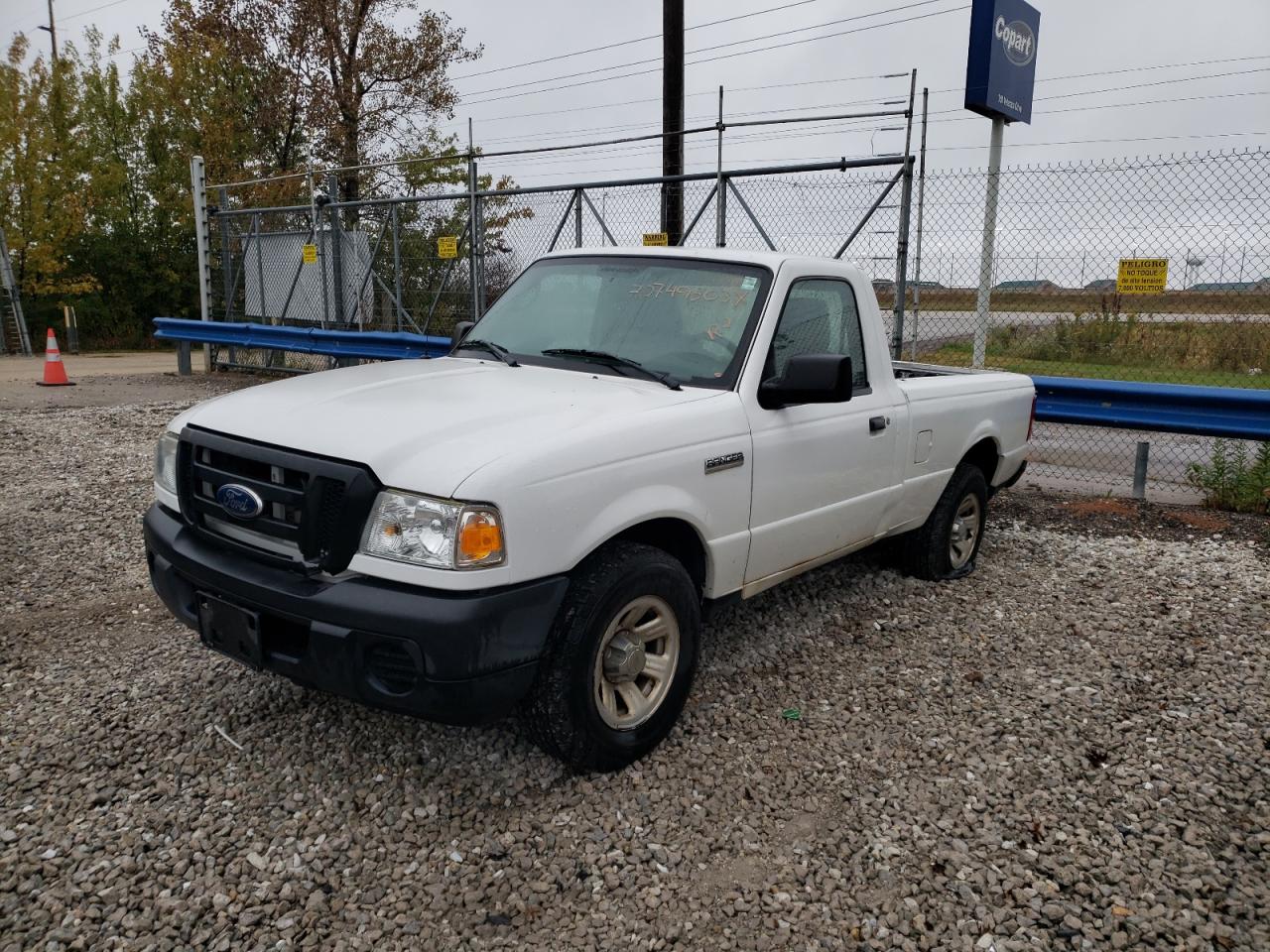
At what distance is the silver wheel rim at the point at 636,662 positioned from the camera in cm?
317

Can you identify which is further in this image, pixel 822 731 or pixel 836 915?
pixel 822 731

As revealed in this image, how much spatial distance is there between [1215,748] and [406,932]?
2.98 meters

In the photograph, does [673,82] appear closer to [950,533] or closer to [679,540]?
[950,533]

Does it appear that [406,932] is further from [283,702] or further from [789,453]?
[789,453]

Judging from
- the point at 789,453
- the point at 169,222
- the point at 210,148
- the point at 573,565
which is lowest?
the point at 573,565

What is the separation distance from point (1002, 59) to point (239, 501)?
27.0 feet

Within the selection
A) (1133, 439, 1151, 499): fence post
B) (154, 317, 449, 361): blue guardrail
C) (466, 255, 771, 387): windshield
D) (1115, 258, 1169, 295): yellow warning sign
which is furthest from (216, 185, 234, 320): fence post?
(1133, 439, 1151, 499): fence post

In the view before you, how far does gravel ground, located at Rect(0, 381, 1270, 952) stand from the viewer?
2578 mm

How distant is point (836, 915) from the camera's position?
2615 mm

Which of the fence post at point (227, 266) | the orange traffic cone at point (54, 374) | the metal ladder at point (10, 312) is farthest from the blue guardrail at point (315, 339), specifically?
the metal ladder at point (10, 312)

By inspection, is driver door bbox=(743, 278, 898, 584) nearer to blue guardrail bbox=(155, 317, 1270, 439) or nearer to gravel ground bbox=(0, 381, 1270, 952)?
gravel ground bbox=(0, 381, 1270, 952)

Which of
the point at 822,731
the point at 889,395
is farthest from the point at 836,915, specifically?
the point at 889,395

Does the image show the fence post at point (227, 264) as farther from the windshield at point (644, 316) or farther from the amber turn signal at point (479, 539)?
the amber turn signal at point (479, 539)

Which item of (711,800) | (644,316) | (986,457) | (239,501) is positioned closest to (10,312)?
(644,316)
